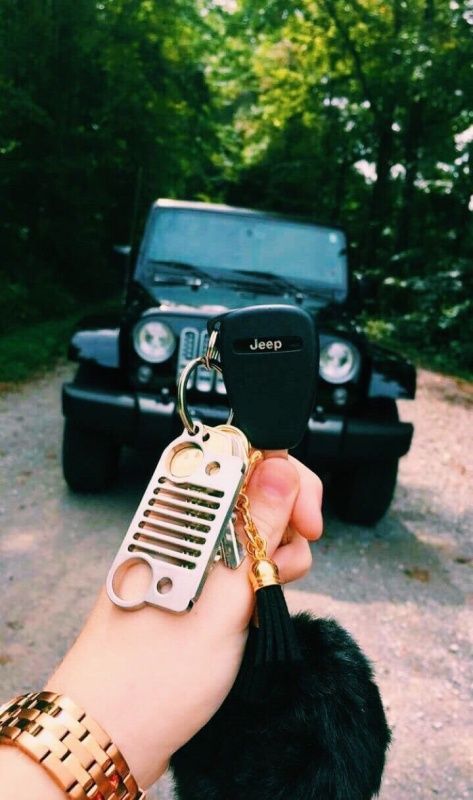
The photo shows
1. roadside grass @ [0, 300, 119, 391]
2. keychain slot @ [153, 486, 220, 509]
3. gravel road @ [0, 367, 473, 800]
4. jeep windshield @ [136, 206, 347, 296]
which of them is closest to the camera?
keychain slot @ [153, 486, 220, 509]

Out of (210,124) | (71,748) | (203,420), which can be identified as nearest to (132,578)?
(71,748)

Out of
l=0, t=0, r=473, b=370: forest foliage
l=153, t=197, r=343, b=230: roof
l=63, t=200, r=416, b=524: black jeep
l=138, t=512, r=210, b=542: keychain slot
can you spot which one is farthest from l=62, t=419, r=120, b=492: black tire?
l=0, t=0, r=473, b=370: forest foliage

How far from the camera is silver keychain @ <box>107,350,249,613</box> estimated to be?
24.6 inches

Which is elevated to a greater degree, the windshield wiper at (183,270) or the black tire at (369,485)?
the windshield wiper at (183,270)

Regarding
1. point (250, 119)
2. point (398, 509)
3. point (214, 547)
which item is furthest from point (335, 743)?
point (250, 119)

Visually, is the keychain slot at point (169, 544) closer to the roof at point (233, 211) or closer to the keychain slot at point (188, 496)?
the keychain slot at point (188, 496)

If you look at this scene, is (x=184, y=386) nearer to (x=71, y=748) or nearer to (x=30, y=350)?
(x=71, y=748)

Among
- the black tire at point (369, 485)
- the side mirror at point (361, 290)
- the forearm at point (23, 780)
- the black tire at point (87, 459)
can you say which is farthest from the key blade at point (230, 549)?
the side mirror at point (361, 290)

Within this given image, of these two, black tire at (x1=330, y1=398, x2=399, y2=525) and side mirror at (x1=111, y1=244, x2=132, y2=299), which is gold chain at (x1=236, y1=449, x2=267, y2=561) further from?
side mirror at (x1=111, y1=244, x2=132, y2=299)

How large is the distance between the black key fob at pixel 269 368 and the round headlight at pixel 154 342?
101 inches

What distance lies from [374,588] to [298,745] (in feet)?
8.34

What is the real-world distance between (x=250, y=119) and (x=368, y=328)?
480 inches

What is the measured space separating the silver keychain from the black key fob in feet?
0.16

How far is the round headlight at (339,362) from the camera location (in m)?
3.27
